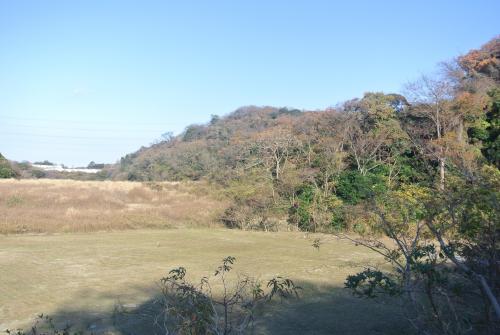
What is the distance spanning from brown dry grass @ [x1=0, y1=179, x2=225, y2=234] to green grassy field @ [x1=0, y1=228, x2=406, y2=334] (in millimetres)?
978

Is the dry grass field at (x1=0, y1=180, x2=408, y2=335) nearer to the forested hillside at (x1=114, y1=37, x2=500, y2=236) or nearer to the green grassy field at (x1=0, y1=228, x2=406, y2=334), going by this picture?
the green grassy field at (x1=0, y1=228, x2=406, y2=334)

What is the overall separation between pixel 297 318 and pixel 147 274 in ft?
11.9

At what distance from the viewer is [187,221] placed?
54.9ft

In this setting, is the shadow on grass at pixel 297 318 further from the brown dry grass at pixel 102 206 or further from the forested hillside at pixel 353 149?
the brown dry grass at pixel 102 206

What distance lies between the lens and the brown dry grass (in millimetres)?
14812

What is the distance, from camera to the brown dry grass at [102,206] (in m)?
14.8

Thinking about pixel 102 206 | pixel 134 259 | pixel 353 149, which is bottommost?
pixel 134 259

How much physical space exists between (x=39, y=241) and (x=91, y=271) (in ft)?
15.5

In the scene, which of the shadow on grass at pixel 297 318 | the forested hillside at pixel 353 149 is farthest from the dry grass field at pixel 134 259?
the forested hillside at pixel 353 149

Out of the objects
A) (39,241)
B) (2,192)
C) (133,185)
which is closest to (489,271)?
(39,241)

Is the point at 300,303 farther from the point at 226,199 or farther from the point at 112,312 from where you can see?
the point at 226,199

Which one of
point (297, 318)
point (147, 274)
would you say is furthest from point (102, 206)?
point (297, 318)

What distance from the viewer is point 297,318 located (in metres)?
5.51

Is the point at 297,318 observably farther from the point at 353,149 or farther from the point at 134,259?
the point at 353,149
